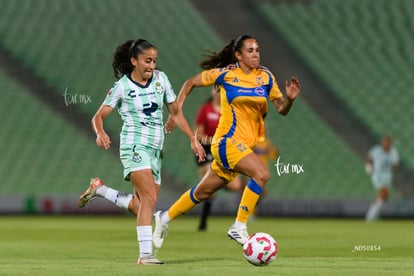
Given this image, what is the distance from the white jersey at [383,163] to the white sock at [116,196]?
418 inches

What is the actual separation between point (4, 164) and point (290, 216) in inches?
246

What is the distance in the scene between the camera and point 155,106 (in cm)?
849

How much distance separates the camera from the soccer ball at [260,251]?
8.02m

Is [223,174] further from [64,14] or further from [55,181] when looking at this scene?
[64,14]

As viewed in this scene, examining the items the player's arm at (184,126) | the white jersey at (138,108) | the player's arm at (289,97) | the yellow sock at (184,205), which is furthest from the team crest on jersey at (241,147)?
the white jersey at (138,108)

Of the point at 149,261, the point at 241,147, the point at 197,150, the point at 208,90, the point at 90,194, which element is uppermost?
the point at 208,90

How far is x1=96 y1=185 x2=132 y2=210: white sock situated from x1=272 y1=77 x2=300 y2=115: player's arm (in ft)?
5.88

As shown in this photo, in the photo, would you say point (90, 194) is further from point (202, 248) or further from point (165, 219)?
point (202, 248)

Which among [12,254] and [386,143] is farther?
[386,143]

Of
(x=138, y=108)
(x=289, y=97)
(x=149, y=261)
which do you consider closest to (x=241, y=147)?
(x=289, y=97)

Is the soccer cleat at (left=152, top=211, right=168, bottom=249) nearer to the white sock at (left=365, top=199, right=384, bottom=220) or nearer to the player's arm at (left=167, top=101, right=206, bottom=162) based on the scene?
the player's arm at (left=167, top=101, right=206, bottom=162)

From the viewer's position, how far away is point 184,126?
8547mm

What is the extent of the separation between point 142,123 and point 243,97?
62.4 inches

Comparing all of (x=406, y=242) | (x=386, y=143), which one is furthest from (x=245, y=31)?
(x=406, y=242)
